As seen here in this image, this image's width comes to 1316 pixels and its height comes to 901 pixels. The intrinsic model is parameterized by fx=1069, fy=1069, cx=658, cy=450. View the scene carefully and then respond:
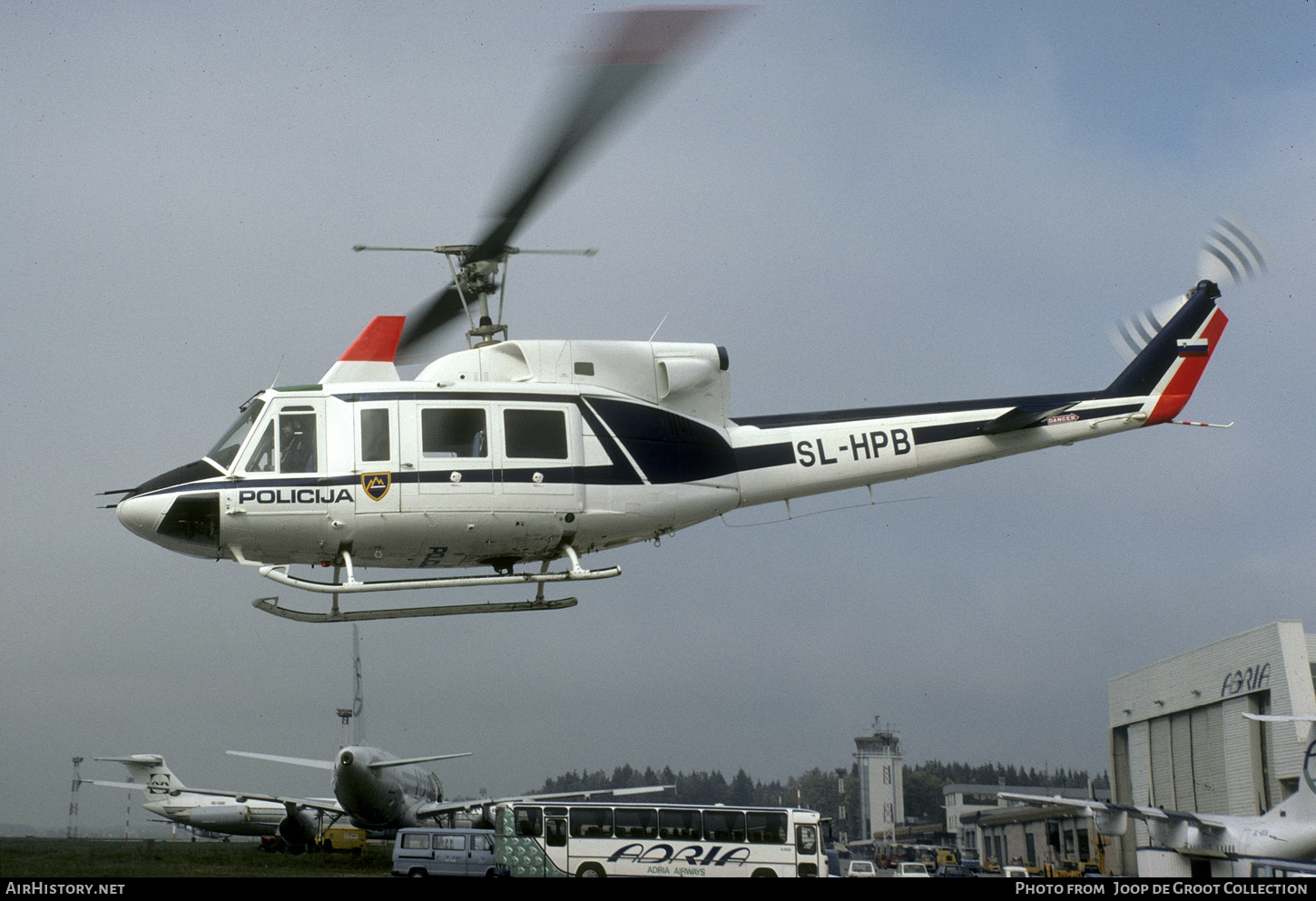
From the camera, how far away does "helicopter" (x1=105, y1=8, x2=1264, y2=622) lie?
11.0 meters

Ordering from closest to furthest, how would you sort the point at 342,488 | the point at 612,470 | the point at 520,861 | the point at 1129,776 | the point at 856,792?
the point at 342,488, the point at 612,470, the point at 520,861, the point at 1129,776, the point at 856,792

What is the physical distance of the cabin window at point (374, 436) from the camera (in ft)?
36.6

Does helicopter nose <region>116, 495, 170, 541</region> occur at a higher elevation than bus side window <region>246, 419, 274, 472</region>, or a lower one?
lower

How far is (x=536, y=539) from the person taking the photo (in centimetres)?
1165

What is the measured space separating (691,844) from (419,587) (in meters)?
9.65

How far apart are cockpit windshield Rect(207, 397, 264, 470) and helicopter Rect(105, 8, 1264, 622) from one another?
2 centimetres

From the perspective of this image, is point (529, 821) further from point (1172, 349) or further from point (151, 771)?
point (151, 771)

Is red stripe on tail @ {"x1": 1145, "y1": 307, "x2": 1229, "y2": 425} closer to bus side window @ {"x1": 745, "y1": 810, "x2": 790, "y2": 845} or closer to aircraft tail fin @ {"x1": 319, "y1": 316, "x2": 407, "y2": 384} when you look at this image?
bus side window @ {"x1": 745, "y1": 810, "x2": 790, "y2": 845}

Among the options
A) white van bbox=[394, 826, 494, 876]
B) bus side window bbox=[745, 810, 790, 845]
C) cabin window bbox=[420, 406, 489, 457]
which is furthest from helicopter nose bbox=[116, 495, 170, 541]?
white van bbox=[394, 826, 494, 876]

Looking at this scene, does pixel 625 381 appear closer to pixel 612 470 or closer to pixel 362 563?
pixel 612 470

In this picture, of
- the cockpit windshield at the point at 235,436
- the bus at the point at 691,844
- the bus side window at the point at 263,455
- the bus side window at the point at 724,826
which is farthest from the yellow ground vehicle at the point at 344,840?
the bus side window at the point at 263,455

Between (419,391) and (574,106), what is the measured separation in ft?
12.4

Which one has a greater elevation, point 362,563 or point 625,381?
point 625,381
